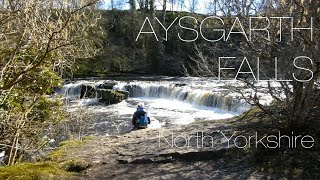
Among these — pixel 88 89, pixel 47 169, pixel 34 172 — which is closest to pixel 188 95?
pixel 88 89

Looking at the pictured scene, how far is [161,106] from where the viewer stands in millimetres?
20688

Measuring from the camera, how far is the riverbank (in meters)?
5.59

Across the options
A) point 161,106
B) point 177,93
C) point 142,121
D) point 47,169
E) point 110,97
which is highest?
point 47,169

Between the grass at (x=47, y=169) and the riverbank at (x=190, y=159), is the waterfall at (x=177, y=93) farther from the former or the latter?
the grass at (x=47, y=169)

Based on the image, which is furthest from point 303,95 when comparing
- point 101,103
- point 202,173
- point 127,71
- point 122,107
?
point 127,71

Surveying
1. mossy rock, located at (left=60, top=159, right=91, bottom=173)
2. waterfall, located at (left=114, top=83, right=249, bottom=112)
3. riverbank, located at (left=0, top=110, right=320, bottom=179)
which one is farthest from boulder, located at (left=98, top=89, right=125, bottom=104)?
mossy rock, located at (left=60, top=159, right=91, bottom=173)

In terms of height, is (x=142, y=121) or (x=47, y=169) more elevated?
(x=47, y=169)

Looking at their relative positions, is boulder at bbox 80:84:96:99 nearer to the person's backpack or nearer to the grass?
the person's backpack

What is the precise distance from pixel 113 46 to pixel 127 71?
4425 mm

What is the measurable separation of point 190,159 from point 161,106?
1439 centimetres

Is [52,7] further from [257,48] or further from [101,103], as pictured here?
[101,103]

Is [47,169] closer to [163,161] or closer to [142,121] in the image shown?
[163,161]

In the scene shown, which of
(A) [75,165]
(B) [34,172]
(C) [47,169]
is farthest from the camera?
(A) [75,165]

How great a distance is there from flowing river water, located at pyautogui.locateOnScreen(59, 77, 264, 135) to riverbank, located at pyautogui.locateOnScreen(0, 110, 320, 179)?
5961mm
